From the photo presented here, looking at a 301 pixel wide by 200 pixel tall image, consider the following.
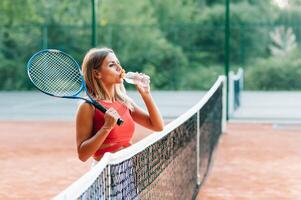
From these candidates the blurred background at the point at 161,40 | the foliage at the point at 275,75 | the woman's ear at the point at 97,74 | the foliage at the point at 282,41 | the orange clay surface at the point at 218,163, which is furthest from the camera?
the foliage at the point at 282,41

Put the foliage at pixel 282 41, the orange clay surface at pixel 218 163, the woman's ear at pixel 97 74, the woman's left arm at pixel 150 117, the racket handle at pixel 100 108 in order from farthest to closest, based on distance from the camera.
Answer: the foliage at pixel 282 41 < the orange clay surface at pixel 218 163 < the woman's left arm at pixel 150 117 < the woman's ear at pixel 97 74 < the racket handle at pixel 100 108

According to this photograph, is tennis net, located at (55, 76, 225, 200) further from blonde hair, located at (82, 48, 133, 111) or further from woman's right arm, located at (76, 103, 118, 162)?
blonde hair, located at (82, 48, 133, 111)

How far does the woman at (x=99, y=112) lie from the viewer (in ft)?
10.7

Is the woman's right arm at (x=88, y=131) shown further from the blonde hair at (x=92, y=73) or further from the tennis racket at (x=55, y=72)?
the tennis racket at (x=55, y=72)

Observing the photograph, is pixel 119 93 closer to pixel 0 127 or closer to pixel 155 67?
pixel 0 127

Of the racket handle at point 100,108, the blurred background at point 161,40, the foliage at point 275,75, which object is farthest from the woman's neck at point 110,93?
the foliage at point 275,75

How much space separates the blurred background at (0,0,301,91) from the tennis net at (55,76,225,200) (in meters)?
12.6

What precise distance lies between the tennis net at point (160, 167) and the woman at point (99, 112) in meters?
0.10

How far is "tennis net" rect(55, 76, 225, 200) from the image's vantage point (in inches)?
110

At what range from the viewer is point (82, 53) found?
21.5 meters

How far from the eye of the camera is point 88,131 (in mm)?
3316

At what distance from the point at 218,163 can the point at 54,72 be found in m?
4.37

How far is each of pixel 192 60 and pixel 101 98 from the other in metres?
19.0

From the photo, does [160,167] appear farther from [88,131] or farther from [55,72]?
[88,131]
